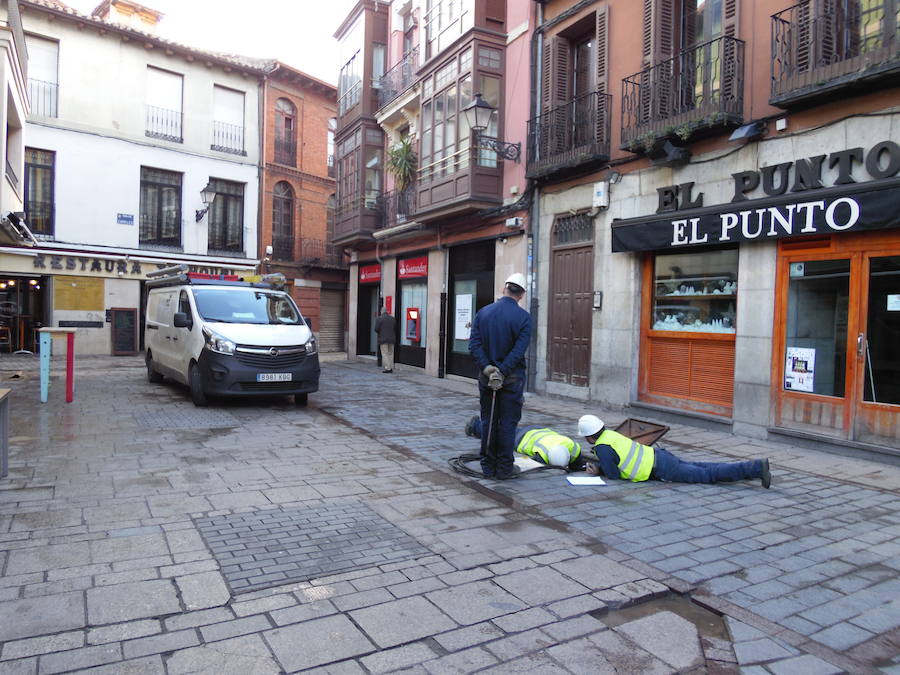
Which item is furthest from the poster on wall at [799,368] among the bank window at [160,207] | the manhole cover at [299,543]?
the bank window at [160,207]

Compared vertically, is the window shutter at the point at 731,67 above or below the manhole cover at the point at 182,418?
above

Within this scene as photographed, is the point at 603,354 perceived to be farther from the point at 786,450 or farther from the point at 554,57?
the point at 554,57

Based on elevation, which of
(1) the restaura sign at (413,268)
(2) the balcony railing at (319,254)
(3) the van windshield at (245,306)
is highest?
(2) the balcony railing at (319,254)

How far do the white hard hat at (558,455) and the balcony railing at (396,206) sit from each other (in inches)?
433

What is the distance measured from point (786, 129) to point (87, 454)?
8964 millimetres

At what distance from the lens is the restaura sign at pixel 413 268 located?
17.5 m

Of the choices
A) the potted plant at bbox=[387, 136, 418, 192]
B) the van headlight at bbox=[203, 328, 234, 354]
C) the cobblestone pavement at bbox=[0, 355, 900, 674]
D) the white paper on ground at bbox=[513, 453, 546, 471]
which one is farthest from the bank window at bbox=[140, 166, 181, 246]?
the white paper on ground at bbox=[513, 453, 546, 471]

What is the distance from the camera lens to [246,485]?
218 inches

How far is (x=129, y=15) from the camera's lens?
24.1 metres

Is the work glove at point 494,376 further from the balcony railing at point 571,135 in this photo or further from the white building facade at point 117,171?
the white building facade at point 117,171

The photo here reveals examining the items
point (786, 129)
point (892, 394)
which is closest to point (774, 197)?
point (786, 129)

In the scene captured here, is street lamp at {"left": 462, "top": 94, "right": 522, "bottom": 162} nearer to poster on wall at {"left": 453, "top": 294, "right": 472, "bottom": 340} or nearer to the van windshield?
poster on wall at {"left": 453, "top": 294, "right": 472, "bottom": 340}

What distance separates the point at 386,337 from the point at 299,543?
13.4m

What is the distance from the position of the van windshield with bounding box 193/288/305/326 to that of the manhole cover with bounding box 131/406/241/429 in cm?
152
